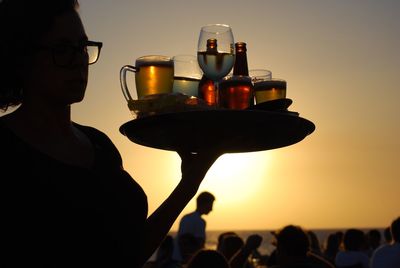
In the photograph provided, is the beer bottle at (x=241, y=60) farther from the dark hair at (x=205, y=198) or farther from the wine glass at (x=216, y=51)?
the dark hair at (x=205, y=198)

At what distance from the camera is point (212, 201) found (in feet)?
23.2

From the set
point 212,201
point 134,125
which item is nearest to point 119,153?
point 134,125

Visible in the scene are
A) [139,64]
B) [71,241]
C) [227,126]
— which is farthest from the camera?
[139,64]

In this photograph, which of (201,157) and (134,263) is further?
(201,157)

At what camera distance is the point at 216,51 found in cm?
212

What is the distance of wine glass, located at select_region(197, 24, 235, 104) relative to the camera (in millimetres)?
2090

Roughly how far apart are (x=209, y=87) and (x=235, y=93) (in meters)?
0.22

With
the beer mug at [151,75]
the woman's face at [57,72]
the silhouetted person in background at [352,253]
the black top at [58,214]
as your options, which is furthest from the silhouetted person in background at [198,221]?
the woman's face at [57,72]

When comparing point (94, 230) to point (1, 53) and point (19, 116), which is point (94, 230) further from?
point (1, 53)

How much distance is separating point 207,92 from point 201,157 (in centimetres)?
35

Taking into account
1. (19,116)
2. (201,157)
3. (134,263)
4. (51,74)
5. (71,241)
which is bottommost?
(134,263)

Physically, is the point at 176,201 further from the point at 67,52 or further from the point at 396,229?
the point at 396,229

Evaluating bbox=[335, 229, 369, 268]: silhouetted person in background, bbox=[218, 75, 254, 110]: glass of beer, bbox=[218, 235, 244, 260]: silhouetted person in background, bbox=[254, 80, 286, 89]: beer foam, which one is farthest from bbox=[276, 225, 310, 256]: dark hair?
bbox=[335, 229, 369, 268]: silhouetted person in background

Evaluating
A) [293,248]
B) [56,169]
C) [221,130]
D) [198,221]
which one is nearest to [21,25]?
[56,169]
